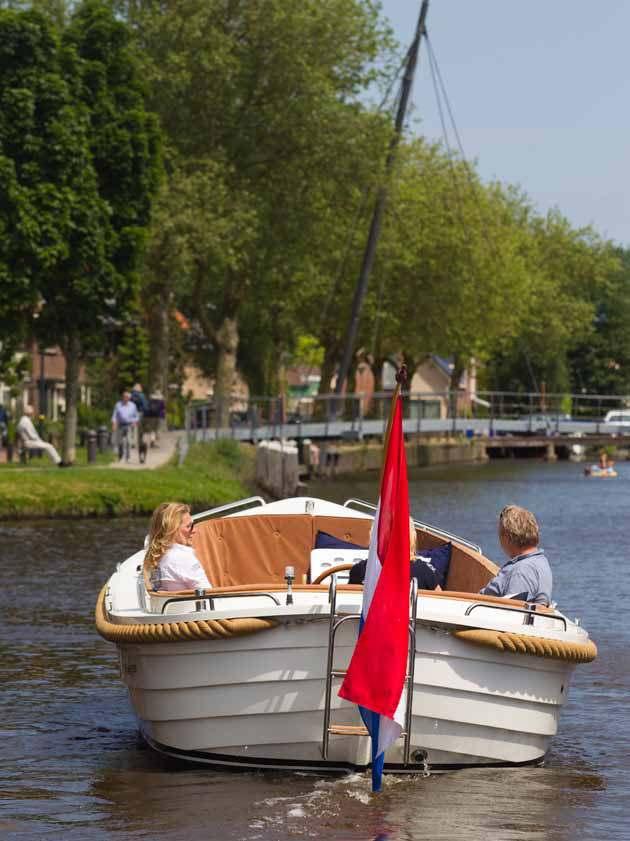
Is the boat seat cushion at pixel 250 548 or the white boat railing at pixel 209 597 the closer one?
the white boat railing at pixel 209 597

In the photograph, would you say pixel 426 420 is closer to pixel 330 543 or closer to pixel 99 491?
pixel 99 491

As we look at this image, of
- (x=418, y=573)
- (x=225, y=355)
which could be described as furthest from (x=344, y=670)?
(x=225, y=355)

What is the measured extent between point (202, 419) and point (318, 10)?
12.8 m

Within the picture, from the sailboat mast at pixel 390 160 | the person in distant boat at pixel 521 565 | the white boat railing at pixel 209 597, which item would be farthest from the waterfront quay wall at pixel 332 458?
the white boat railing at pixel 209 597

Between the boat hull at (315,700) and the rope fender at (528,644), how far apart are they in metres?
0.08

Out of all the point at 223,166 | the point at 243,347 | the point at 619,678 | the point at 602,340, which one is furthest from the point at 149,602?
the point at 602,340

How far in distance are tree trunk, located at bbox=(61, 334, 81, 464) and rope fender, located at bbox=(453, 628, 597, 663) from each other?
1102 inches

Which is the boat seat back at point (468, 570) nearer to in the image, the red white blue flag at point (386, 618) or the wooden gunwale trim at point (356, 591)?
the wooden gunwale trim at point (356, 591)

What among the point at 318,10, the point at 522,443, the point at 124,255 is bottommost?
the point at 522,443

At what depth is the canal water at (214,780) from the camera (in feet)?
30.9

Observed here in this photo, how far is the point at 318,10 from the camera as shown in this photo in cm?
5184

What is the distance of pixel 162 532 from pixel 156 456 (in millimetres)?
30350

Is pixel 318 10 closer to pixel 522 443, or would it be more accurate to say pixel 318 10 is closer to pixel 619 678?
pixel 522 443

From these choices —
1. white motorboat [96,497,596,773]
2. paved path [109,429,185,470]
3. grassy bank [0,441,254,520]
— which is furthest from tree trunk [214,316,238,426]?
white motorboat [96,497,596,773]
